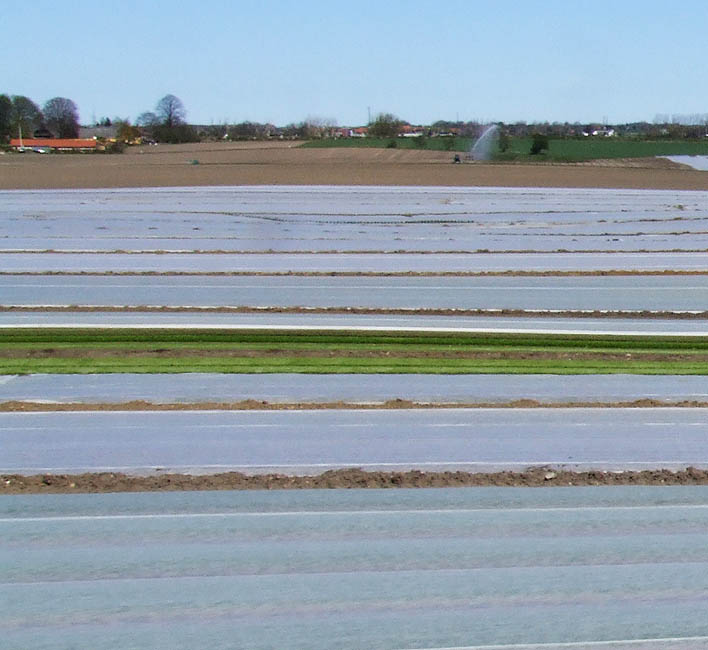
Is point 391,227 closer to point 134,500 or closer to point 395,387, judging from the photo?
point 395,387

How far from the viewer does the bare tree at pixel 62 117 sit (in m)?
167

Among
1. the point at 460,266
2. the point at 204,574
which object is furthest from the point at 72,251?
the point at 204,574

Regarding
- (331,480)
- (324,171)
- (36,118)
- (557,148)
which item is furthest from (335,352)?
(36,118)

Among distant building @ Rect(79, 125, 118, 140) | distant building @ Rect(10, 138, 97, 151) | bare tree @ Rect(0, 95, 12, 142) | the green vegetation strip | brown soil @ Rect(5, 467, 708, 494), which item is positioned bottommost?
the green vegetation strip

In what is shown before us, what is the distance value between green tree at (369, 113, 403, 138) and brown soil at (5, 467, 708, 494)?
452 feet

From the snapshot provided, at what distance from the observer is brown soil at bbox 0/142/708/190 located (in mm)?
72000

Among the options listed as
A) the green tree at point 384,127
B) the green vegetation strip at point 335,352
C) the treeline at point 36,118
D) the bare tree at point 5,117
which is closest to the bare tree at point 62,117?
the treeline at point 36,118

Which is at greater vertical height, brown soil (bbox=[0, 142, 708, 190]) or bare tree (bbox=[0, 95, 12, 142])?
bare tree (bbox=[0, 95, 12, 142])

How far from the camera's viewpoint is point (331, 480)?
46.0ft

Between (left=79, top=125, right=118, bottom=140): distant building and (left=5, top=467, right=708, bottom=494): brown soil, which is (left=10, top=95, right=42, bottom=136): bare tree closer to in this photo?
(left=79, top=125, right=118, bottom=140): distant building

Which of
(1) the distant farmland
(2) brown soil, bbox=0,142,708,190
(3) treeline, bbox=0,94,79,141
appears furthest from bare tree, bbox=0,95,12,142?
(1) the distant farmland

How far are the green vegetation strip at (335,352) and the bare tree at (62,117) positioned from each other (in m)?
152

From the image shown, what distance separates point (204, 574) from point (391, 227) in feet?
119

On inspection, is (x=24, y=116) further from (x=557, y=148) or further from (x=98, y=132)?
(x=557, y=148)
